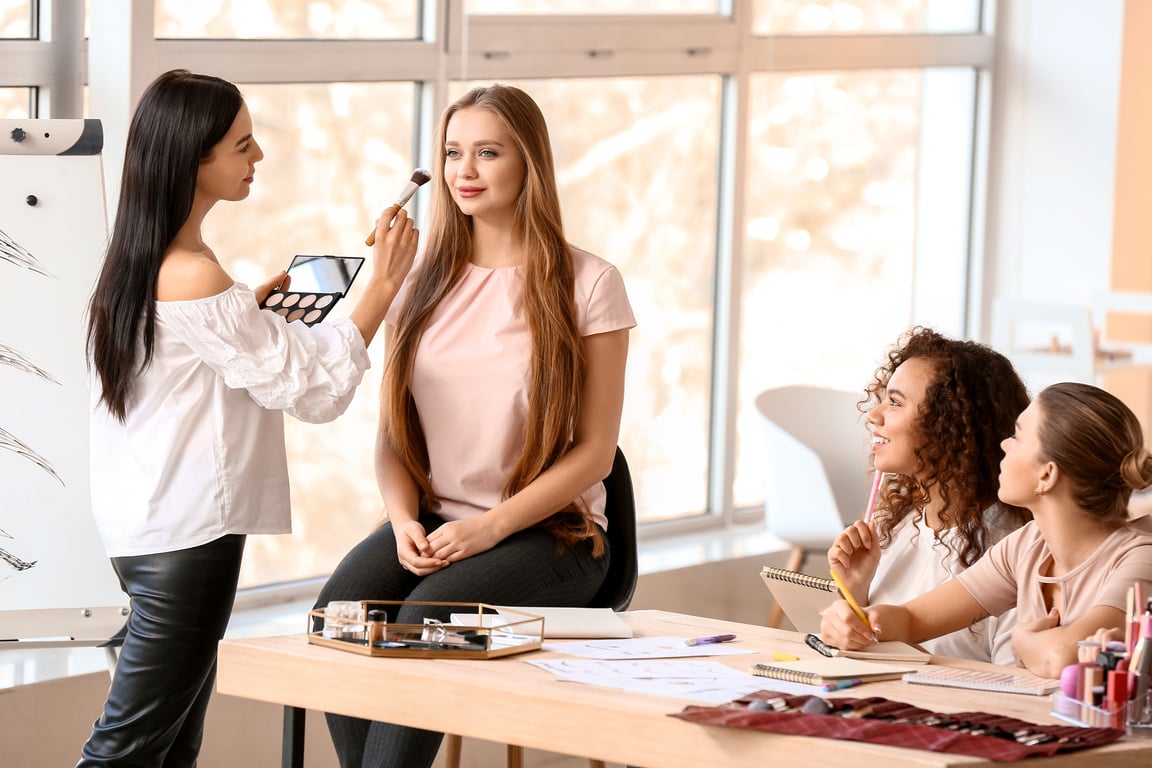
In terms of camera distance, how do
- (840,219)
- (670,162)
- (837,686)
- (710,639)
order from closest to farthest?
(837,686)
(710,639)
(670,162)
(840,219)

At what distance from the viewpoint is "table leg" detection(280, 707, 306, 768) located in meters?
1.94

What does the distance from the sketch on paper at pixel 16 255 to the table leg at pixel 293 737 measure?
39.7 inches

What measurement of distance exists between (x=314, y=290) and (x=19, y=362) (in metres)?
0.52

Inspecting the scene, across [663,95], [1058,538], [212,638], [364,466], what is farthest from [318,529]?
[1058,538]

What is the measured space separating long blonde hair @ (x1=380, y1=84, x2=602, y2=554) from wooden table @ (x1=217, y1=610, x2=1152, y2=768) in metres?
0.65

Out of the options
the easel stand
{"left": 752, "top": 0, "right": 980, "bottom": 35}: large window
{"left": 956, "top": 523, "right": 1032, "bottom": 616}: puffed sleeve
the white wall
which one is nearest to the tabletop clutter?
{"left": 956, "top": 523, "right": 1032, "bottom": 616}: puffed sleeve

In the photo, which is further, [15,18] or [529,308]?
[15,18]

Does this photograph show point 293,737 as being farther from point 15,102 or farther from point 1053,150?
point 1053,150

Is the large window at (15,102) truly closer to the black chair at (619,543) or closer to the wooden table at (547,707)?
the black chair at (619,543)

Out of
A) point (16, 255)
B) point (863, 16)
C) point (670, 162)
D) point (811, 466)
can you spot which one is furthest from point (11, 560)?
point (863, 16)

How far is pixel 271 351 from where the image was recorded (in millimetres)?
2219

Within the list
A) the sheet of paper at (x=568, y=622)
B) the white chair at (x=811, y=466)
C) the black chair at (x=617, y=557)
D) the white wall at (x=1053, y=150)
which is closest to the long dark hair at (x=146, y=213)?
the sheet of paper at (x=568, y=622)

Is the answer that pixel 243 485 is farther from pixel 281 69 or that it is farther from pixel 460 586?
pixel 281 69

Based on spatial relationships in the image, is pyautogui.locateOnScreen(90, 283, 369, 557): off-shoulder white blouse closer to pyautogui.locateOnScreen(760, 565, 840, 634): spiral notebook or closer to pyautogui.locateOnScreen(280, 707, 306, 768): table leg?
pyautogui.locateOnScreen(280, 707, 306, 768): table leg
